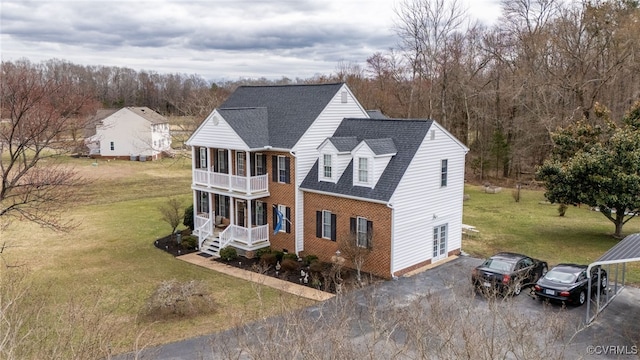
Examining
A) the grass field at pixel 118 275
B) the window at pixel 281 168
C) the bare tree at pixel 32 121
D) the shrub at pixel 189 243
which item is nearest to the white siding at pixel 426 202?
the grass field at pixel 118 275

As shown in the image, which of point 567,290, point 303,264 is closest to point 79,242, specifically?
point 303,264

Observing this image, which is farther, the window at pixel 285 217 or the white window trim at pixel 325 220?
the window at pixel 285 217

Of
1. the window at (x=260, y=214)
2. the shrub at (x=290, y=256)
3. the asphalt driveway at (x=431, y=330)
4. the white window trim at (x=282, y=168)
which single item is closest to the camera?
the asphalt driveway at (x=431, y=330)

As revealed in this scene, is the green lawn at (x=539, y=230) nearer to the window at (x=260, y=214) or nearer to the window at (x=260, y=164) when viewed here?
the window at (x=260, y=214)

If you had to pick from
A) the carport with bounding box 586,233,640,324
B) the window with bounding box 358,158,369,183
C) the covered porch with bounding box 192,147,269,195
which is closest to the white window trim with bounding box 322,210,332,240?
the window with bounding box 358,158,369,183

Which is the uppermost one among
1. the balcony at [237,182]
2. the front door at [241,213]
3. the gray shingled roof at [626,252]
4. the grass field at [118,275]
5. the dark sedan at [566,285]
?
the balcony at [237,182]

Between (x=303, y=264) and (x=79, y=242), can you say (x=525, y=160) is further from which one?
(x=79, y=242)

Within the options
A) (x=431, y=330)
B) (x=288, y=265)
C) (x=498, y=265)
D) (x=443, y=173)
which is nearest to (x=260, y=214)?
(x=288, y=265)

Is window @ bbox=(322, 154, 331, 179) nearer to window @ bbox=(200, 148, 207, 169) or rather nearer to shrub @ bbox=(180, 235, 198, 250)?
window @ bbox=(200, 148, 207, 169)
